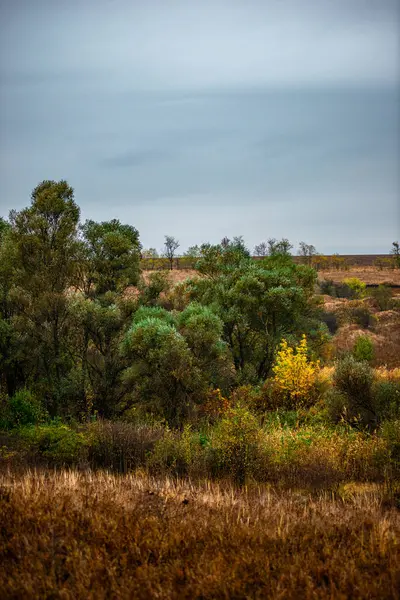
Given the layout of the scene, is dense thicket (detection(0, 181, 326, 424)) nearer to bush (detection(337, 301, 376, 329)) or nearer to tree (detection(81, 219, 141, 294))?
tree (detection(81, 219, 141, 294))

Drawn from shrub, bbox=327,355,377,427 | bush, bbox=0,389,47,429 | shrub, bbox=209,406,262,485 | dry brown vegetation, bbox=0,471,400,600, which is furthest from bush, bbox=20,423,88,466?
shrub, bbox=327,355,377,427

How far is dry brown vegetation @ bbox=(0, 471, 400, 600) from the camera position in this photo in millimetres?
4738

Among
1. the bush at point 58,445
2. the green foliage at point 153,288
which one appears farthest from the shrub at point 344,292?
the bush at point 58,445

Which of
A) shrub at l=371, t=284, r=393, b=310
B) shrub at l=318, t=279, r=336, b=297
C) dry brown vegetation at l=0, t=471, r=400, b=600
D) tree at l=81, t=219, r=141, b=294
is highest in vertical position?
tree at l=81, t=219, r=141, b=294

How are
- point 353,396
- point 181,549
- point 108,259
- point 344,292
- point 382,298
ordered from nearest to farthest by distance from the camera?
point 181,549 → point 353,396 → point 108,259 → point 382,298 → point 344,292

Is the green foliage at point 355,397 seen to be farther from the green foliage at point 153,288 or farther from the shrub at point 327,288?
the shrub at point 327,288

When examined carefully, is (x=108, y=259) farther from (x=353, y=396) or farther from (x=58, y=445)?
(x=353, y=396)

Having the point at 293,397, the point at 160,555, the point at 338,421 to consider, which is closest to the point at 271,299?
the point at 293,397

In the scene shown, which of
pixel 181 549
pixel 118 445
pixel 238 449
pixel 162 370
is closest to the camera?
pixel 181 549

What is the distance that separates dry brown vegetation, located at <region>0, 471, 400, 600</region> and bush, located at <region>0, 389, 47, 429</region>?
11203 millimetres

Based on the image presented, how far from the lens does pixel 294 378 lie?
2197cm

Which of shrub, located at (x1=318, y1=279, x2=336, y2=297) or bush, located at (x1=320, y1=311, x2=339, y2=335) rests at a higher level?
shrub, located at (x1=318, y1=279, x2=336, y2=297)

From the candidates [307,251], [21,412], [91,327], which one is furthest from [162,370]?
[307,251]

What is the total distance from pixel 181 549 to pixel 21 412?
14.2 metres
